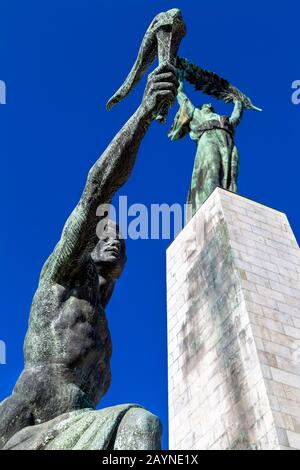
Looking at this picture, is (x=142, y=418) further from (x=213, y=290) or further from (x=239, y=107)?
(x=239, y=107)

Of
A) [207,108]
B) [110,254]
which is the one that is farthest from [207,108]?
[110,254]

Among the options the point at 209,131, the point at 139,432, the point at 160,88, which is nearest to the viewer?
the point at 139,432

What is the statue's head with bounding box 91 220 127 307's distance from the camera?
10.8ft

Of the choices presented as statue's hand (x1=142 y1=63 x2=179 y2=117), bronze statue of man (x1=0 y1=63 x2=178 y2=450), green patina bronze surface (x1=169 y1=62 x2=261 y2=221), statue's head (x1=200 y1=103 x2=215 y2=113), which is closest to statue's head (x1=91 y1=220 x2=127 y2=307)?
bronze statue of man (x1=0 y1=63 x2=178 y2=450)

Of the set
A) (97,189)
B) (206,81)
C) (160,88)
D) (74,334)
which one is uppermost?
(206,81)

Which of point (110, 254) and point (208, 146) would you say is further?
point (208, 146)

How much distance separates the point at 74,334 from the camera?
2688 mm

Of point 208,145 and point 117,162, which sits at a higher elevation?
point 208,145

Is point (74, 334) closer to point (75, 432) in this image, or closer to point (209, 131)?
point (75, 432)

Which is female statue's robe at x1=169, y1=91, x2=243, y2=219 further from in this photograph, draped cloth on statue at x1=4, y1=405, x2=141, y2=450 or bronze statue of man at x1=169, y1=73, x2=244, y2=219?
draped cloth on statue at x1=4, y1=405, x2=141, y2=450

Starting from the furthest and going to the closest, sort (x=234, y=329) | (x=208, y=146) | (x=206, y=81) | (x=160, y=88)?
(x=206, y=81) < (x=208, y=146) < (x=234, y=329) < (x=160, y=88)

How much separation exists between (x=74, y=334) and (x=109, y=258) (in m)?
0.69
